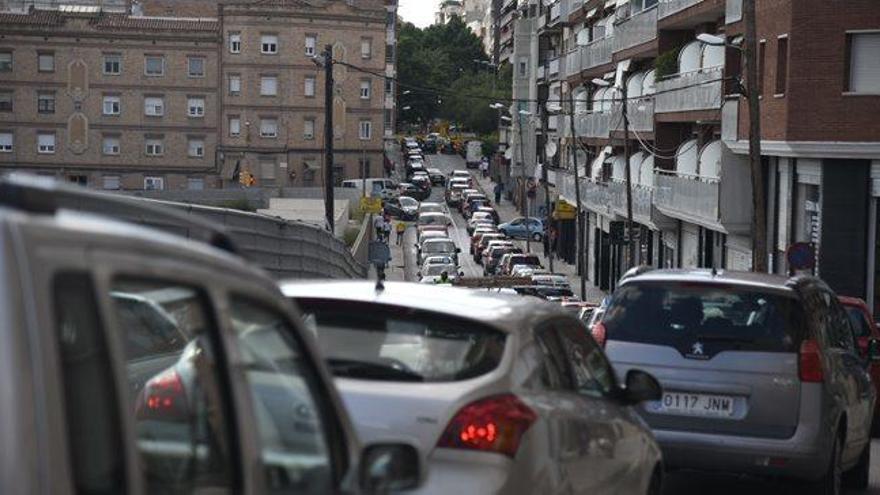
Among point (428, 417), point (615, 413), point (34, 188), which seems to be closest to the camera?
point (34, 188)

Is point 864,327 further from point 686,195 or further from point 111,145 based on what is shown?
point 111,145

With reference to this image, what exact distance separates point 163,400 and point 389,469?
2.74 feet

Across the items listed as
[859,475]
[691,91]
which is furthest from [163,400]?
[691,91]

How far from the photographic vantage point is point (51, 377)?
114 inches

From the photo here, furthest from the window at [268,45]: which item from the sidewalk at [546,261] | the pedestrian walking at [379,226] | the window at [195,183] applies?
the sidewalk at [546,261]

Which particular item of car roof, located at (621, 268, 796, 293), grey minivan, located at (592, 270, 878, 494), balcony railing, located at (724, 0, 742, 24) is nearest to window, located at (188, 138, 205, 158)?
balcony railing, located at (724, 0, 742, 24)

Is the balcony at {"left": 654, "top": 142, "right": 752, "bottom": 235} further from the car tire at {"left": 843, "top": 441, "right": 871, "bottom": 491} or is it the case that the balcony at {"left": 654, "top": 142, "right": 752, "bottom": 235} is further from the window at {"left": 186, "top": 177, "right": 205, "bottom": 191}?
the window at {"left": 186, "top": 177, "right": 205, "bottom": 191}

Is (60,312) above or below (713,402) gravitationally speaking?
above

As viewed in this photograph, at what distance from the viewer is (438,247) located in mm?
70875

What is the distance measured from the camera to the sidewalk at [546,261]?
68.9 metres

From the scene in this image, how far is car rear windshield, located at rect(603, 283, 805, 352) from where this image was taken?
11430mm

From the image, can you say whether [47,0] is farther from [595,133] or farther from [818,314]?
[818,314]

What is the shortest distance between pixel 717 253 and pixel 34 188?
43884mm

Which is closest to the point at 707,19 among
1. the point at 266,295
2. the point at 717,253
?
the point at 717,253
